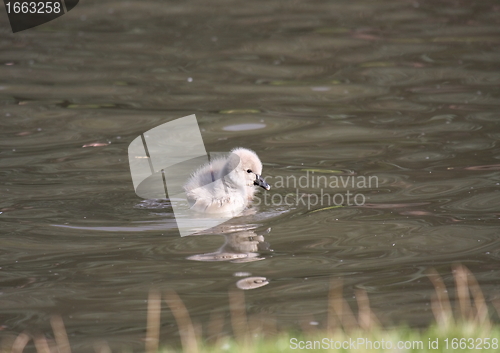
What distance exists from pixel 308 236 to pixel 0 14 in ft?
29.3

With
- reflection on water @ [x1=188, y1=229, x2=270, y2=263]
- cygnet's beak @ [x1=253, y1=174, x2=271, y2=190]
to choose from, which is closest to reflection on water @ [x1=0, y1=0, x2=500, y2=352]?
reflection on water @ [x1=188, y1=229, x2=270, y2=263]

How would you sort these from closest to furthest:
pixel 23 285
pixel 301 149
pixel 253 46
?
pixel 23 285
pixel 301 149
pixel 253 46

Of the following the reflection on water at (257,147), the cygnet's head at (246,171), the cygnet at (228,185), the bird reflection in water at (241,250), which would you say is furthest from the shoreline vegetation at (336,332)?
the cygnet's head at (246,171)

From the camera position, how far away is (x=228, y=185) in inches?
238

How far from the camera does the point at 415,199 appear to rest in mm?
5879

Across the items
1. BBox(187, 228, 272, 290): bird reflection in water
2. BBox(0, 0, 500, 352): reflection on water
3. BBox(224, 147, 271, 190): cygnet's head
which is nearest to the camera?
BBox(0, 0, 500, 352): reflection on water

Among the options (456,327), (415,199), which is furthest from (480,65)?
(456,327)

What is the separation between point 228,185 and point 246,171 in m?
0.17

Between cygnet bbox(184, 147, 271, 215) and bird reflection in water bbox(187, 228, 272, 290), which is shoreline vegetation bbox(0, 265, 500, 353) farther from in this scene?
cygnet bbox(184, 147, 271, 215)

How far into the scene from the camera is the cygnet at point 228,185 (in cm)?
589

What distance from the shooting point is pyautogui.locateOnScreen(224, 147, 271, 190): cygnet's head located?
6023 mm

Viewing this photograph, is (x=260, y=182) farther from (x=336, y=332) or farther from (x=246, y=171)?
(x=336, y=332)

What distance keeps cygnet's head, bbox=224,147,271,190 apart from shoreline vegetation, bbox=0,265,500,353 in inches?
61.4

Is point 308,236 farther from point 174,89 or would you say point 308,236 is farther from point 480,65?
point 480,65
